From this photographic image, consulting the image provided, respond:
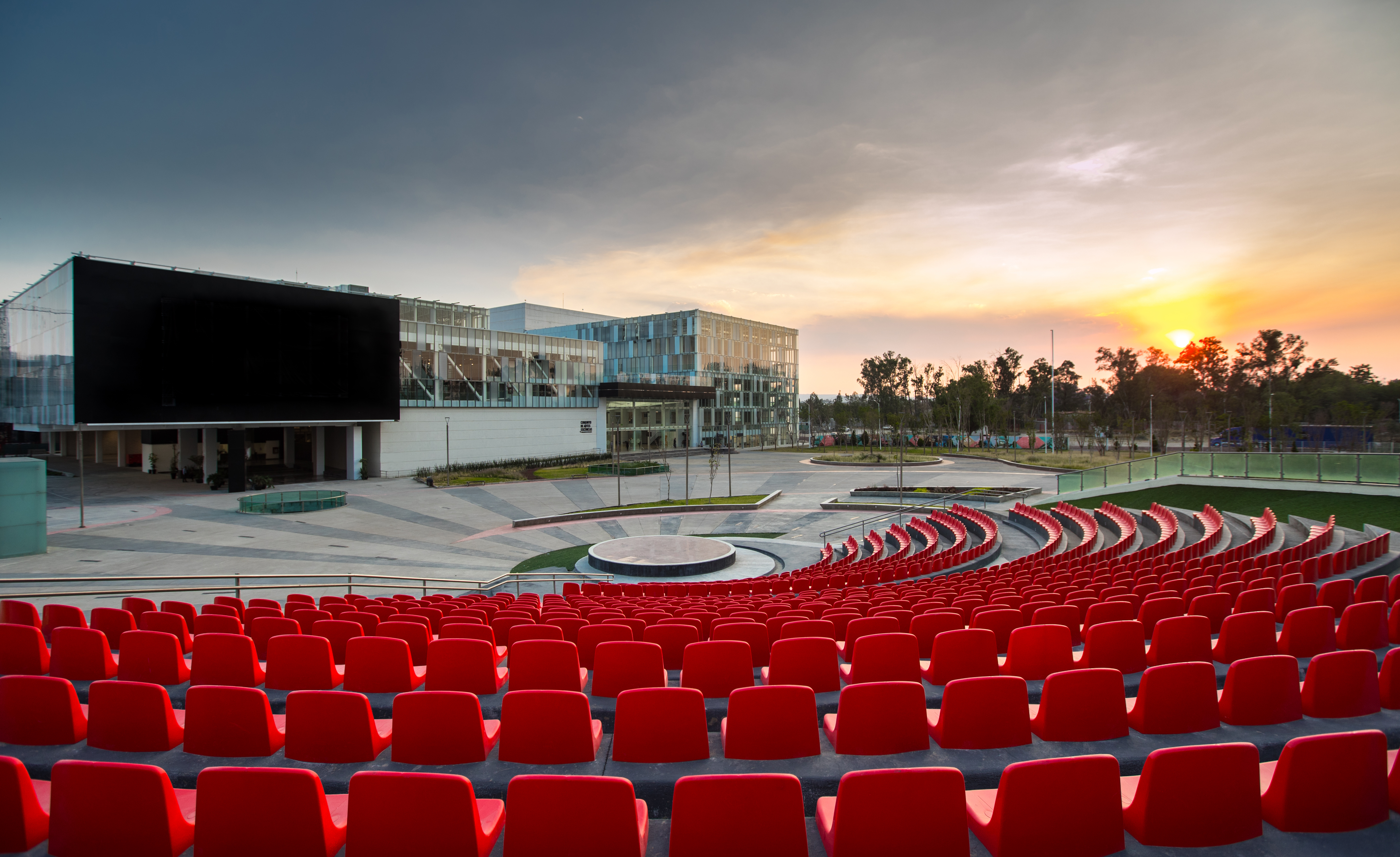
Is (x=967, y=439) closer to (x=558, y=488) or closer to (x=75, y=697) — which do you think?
(x=558, y=488)

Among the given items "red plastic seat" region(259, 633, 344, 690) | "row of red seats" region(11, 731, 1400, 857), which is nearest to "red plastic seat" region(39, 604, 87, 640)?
"red plastic seat" region(259, 633, 344, 690)

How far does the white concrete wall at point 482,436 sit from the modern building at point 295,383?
126 millimetres

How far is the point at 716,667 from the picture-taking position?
555 cm

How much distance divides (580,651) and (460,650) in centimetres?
158

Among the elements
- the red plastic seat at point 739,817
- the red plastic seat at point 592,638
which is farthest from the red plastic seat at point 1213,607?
the red plastic seat at point 739,817

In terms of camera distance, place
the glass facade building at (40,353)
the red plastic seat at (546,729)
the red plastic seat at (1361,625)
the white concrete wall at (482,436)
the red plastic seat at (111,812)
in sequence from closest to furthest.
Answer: the red plastic seat at (111,812) < the red plastic seat at (546,729) < the red plastic seat at (1361,625) < the glass facade building at (40,353) < the white concrete wall at (482,436)

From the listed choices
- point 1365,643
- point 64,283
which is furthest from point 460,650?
point 64,283

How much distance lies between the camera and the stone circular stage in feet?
66.3

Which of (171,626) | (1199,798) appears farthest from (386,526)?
(1199,798)

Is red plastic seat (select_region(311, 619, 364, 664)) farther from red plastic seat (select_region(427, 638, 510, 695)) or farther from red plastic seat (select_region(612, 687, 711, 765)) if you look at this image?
red plastic seat (select_region(612, 687, 711, 765))

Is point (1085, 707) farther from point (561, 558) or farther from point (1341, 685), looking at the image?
point (561, 558)

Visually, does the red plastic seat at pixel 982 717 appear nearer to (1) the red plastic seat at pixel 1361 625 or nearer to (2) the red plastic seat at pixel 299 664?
(1) the red plastic seat at pixel 1361 625

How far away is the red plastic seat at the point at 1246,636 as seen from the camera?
5.88 metres

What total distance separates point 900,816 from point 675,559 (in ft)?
61.1
